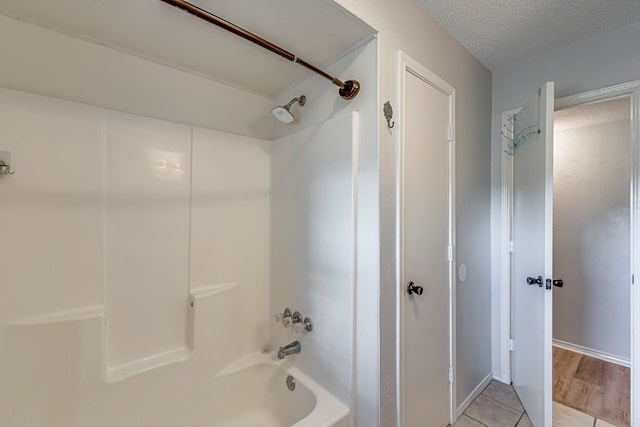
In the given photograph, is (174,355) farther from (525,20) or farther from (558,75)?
(558,75)

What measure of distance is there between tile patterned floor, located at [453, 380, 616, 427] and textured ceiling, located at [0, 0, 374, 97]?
2.25 m

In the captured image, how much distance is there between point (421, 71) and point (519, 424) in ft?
7.37

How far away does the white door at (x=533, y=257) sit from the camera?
1.50m

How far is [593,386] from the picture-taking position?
206 cm

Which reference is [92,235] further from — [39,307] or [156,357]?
[156,357]

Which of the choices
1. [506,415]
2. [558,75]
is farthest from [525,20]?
[506,415]

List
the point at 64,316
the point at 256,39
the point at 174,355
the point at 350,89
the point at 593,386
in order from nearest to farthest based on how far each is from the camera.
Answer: the point at 256,39 → the point at 64,316 → the point at 350,89 → the point at 174,355 → the point at 593,386

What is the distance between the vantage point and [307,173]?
1535 mm

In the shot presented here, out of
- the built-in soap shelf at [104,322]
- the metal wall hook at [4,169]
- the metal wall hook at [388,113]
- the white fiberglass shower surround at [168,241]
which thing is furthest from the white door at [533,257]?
the metal wall hook at [4,169]

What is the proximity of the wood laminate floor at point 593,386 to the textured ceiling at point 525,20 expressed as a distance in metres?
2.48

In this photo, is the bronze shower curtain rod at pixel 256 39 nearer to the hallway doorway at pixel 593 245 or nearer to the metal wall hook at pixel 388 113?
the metal wall hook at pixel 388 113

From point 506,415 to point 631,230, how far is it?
1.40 metres

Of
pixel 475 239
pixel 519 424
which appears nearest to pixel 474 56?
pixel 475 239

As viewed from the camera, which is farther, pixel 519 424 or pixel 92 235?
pixel 519 424
